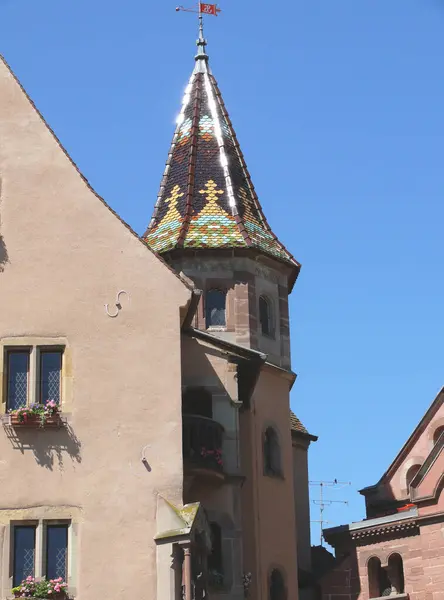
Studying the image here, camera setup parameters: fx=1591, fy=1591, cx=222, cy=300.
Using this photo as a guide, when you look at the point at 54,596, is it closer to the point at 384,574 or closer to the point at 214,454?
the point at 214,454

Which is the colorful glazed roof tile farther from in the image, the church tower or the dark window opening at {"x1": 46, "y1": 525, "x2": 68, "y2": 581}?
the dark window opening at {"x1": 46, "y1": 525, "x2": 68, "y2": 581}

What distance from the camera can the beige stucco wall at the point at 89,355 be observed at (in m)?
29.5

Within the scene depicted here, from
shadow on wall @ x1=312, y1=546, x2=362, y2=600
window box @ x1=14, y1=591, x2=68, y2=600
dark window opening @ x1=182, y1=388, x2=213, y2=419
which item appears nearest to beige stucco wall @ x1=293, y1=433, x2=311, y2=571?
shadow on wall @ x1=312, y1=546, x2=362, y2=600

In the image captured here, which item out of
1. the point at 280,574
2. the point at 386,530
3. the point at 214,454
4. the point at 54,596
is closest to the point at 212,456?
the point at 214,454

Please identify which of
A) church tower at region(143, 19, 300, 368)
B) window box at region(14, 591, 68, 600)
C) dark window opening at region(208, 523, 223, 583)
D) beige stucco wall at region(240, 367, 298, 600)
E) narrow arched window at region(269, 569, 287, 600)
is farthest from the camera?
church tower at region(143, 19, 300, 368)

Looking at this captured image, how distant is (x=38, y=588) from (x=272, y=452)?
10.9 meters

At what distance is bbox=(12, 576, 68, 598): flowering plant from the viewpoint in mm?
28641

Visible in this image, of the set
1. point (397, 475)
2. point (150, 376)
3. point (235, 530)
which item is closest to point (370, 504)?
point (397, 475)

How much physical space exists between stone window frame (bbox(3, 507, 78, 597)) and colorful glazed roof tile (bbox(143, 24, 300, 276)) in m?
11.4

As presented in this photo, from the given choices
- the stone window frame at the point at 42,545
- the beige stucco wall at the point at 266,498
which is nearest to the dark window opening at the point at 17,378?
the stone window frame at the point at 42,545

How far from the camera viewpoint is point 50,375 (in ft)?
101

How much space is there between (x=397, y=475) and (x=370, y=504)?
1162mm

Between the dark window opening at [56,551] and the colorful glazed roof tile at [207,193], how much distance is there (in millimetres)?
11465

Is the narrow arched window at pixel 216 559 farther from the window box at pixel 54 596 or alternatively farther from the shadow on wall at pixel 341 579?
the shadow on wall at pixel 341 579
